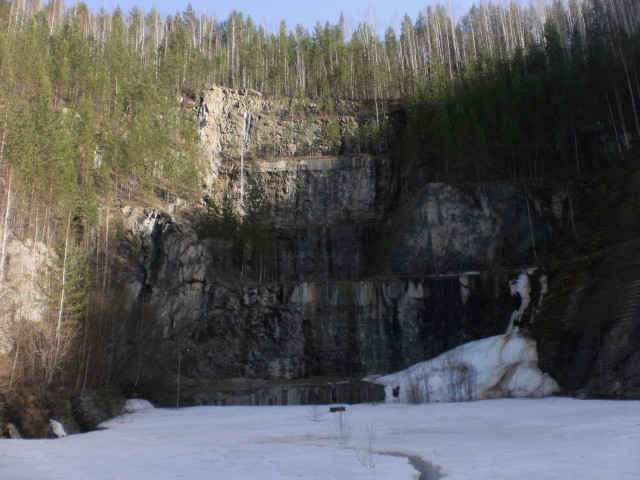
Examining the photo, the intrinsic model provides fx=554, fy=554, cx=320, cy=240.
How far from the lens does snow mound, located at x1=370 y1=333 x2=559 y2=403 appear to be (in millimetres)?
24734

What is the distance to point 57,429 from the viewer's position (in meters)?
17.8

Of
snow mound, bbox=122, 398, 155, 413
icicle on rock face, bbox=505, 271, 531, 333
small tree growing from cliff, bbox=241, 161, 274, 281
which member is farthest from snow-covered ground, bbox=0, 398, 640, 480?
small tree growing from cliff, bbox=241, 161, 274, 281

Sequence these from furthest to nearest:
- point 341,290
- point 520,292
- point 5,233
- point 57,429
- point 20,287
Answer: point 341,290 → point 520,292 → point 20,287 → point 5,233 → point 57,429

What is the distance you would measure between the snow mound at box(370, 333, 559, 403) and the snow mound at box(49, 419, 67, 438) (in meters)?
14.6

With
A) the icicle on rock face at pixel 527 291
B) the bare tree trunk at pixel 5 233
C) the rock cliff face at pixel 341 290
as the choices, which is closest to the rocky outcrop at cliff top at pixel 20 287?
the bare tree trunk at pixel 5 233

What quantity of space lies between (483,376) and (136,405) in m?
16.6

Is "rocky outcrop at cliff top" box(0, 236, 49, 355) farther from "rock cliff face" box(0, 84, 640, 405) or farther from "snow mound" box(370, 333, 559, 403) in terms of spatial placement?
"snow mound" box(370, 333, 559, 403)

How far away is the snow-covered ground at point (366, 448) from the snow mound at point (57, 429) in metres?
1.54

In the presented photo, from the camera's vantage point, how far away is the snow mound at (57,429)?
57.8 ft

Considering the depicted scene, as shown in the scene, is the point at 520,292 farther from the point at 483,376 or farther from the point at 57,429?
the point at 57,429

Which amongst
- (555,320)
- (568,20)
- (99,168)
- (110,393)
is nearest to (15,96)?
(99,168)

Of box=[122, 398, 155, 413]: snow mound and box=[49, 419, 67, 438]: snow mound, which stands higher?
box=[122, 398, 155, 413]: snow mound

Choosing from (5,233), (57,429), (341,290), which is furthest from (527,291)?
(5,233)

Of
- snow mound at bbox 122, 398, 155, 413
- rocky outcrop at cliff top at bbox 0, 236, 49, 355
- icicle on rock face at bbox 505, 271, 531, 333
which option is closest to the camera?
rocky outcrop at cliff top at bbox 0, 236, 49, 355
